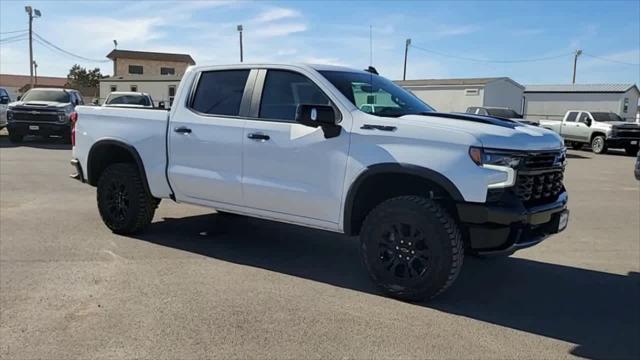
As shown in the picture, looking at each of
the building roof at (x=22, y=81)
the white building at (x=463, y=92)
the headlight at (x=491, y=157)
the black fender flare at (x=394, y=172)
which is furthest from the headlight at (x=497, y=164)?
the building roof at (x=22, y=81)

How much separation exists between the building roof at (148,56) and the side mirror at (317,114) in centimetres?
6672

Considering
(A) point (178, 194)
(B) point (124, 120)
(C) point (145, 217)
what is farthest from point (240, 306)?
(B) point (124, 120)

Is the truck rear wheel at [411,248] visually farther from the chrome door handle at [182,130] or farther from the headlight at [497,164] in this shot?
the chrome door handle at [182,130]

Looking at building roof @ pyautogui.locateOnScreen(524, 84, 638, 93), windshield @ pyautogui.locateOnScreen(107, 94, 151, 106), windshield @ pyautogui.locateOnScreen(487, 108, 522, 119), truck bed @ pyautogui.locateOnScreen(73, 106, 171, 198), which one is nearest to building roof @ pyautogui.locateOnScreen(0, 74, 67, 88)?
building roof @ pyautogui.locateOnScreen(524, 84, 638, 93)

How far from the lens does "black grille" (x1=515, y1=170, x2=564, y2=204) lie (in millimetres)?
4391

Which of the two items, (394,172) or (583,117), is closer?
(394,172)

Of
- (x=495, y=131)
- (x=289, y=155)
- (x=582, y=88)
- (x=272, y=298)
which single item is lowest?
(x=272, y=298)

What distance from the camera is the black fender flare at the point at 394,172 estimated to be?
4352 millimetres

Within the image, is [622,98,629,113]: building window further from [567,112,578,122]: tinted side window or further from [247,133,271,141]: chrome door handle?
[247,133,271,141]: chrome door handle

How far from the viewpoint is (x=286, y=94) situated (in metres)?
5.41

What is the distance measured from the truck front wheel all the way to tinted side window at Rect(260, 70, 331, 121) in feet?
69.2

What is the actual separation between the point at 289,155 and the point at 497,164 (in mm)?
1835

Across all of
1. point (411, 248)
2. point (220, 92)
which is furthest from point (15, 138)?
point (411, 248)

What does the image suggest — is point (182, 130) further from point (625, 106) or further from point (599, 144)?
point (625, 106)
